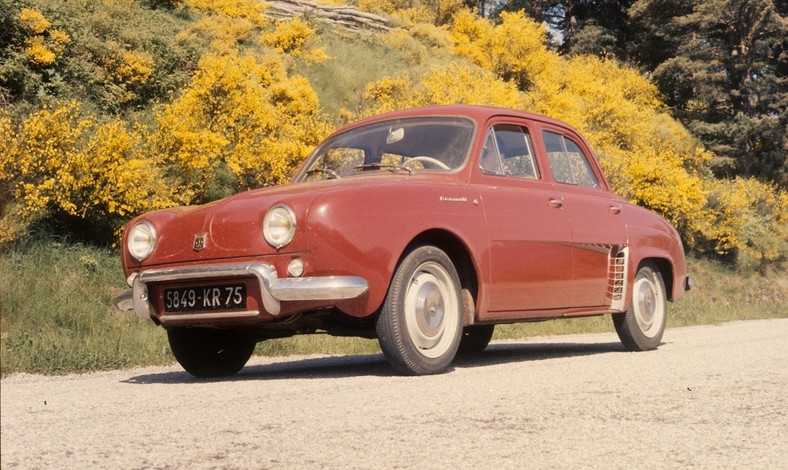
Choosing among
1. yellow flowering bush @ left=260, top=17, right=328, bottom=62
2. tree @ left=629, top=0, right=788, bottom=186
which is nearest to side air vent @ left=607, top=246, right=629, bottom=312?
yellow flowering bush @ left=260, top=17, right=328, bottom=62

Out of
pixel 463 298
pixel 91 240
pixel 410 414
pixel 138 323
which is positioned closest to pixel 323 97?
pixel 91 240

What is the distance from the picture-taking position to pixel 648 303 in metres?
7.53

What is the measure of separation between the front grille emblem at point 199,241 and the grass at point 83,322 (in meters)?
1.54

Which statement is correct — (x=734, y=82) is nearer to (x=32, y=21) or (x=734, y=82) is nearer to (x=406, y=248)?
(x=32, y=21)

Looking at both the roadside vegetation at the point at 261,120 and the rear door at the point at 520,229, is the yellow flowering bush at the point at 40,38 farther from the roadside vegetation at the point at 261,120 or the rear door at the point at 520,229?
the rear door at the point at 520,229

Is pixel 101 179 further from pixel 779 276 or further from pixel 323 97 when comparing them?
pixel 779 276

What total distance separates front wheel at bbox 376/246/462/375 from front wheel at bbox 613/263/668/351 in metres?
2.25

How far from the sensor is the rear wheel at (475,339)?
7.69 meters

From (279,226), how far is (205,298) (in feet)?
2.06

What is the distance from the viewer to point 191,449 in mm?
3086

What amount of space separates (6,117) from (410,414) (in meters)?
10.6

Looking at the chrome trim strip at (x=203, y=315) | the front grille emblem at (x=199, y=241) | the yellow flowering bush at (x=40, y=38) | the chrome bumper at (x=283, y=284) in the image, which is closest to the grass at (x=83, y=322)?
the chrome trim strip at (x=203, y=315)

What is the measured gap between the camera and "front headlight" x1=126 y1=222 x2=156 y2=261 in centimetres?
550

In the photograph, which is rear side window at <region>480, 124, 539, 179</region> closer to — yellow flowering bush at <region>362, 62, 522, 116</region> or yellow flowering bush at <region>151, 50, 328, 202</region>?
yellow flowering bush at <region>151, 50, 328, 202</region>
